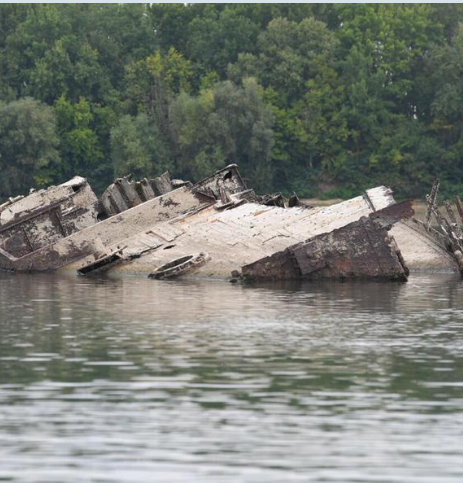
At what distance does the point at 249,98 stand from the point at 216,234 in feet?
186

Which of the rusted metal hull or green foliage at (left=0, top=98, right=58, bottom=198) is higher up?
green foliage at (left=0, top=98, right=58, bottom=198)

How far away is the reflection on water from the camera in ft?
57.0

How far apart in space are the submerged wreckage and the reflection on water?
5.31 m

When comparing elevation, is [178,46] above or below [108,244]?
above

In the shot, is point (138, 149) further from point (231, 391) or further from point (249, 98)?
point (231, 391)

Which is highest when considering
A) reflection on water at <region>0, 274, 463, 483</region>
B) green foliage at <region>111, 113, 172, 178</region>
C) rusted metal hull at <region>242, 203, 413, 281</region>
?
green foliage at <region>111, 113, 172, 178</region>

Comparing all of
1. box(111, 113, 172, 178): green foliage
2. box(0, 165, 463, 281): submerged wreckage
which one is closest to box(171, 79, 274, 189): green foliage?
box(111, 113, 172, 178): green foliage

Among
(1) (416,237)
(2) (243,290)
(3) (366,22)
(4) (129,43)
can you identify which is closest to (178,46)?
(4) (129,43)

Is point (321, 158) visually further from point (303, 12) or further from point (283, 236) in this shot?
point (283, 236)

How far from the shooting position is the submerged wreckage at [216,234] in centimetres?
4066

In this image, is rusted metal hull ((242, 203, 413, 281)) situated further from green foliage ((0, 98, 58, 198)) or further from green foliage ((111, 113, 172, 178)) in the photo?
green foliage ((111, 113, 172, 178))

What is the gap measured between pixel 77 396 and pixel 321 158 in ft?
287

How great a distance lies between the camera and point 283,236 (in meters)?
42.5

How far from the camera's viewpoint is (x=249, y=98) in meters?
99.7
